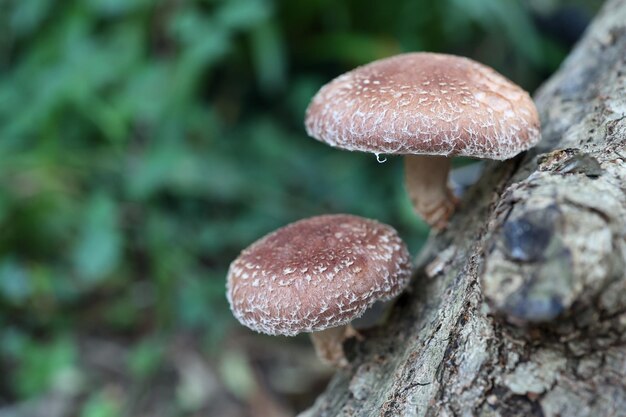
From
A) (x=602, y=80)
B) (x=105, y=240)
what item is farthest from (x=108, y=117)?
(x=602, y=80)

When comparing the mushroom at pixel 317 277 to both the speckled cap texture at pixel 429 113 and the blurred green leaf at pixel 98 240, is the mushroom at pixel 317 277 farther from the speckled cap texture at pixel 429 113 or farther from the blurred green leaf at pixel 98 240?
the blurred green leaf at pixel 98 240

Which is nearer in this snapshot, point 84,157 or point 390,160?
point 84,157

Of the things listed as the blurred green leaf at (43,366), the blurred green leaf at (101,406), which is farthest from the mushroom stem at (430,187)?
the blurred green leaf at (43,366)

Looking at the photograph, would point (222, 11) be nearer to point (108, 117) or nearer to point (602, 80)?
→ point (108, 117)

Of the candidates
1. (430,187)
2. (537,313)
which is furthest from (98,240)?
(537,313)

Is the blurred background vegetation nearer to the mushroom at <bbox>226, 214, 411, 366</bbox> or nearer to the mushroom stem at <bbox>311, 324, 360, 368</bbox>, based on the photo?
the mushroom stem at <bbox>311, 324, 360, 368</bbox>

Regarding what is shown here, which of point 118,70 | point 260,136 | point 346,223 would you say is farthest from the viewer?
point 260,136

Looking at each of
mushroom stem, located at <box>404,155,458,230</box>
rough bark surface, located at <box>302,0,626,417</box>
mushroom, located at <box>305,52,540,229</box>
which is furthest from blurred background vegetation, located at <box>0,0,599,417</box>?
rough bark surface, located at <box>302,0,626,417</box>
